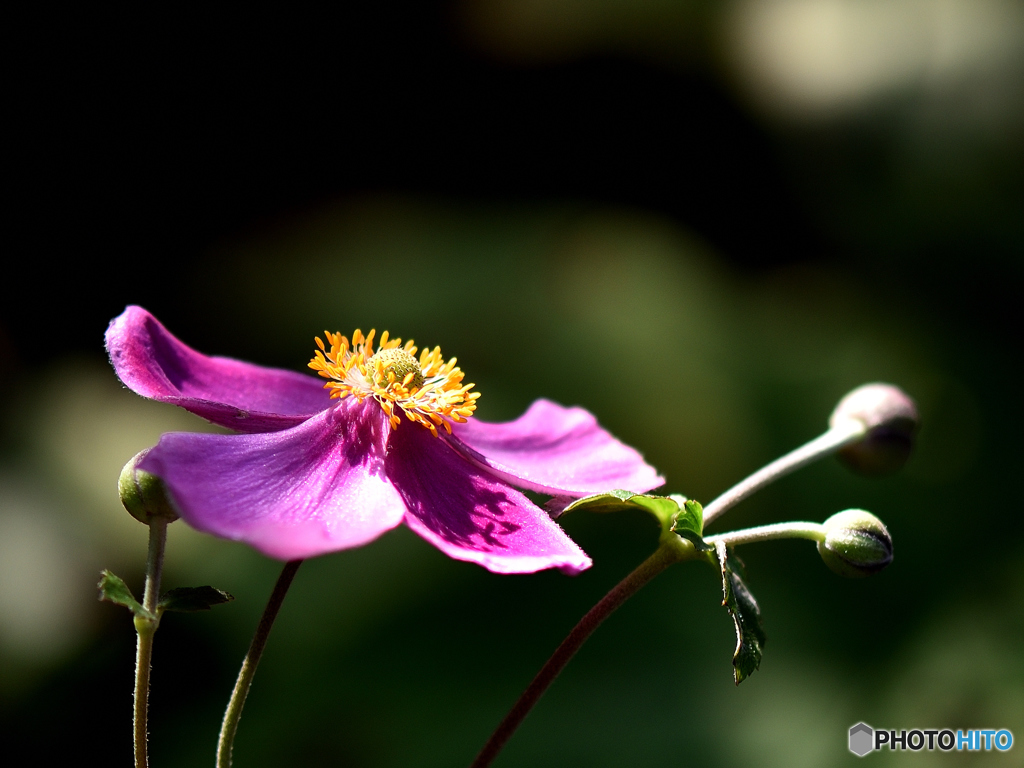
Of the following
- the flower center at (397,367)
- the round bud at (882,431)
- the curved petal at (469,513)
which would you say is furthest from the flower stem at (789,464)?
the flower center at (397,367)

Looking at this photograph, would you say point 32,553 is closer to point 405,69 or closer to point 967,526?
point 405,69

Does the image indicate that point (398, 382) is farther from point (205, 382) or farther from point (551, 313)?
point (551, 313)

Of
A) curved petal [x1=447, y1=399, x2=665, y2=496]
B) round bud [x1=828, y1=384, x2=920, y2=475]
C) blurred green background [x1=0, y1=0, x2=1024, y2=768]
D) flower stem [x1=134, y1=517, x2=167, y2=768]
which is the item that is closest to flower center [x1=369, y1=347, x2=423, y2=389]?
curved petal [x1=447, y1=399, x2=665, y2=496]

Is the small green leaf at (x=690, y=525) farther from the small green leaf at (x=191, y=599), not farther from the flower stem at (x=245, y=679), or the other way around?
the small green leaf at (x=191, y=599)

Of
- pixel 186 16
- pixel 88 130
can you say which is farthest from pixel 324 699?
pixel 186 16

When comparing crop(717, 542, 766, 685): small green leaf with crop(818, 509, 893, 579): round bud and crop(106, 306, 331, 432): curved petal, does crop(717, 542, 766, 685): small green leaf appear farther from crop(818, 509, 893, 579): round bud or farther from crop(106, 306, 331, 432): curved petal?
crop(106, 306, 331, 432): curved petal

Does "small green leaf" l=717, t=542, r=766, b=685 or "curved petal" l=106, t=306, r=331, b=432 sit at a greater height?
"curved petal" l=106, t=306, r=331, b=432
